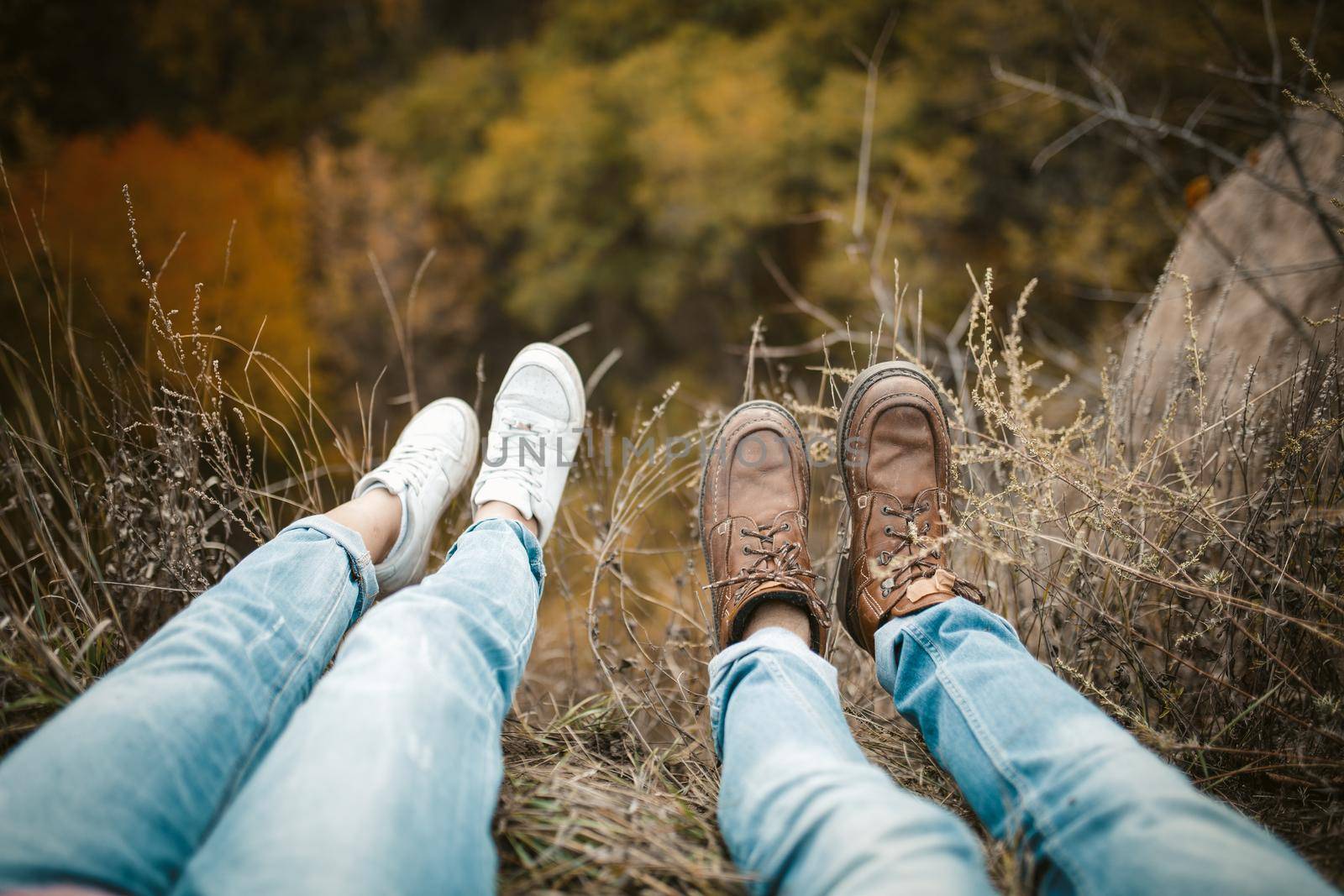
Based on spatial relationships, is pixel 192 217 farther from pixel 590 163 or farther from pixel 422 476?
pixel 422 476

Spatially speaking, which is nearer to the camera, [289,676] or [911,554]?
[289,676]

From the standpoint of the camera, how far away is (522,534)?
3.79ft

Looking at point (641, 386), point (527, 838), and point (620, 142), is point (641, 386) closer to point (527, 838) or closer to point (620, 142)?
point (620, 142)

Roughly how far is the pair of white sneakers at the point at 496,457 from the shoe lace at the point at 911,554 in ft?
2.13

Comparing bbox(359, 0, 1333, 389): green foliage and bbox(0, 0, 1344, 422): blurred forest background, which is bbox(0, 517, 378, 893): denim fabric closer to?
bbox(359, 0, 1333, 389): green foliage

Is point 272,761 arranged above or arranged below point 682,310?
above

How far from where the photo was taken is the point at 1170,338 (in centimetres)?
207

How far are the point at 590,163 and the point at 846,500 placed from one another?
8001 millimetres

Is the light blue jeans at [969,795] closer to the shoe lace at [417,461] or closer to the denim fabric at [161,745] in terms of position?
the denim fabric at [161,745]

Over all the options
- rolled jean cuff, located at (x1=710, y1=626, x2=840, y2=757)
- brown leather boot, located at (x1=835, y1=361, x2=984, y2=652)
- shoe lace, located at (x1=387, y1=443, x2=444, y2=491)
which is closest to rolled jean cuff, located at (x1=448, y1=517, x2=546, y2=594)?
shoe lace, located at (x1=387, y1=443, x2=444, y2=491)

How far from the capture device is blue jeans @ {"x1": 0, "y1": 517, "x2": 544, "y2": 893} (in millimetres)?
564

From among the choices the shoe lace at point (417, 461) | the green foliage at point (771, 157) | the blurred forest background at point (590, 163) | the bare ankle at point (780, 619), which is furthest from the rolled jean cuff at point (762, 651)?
the blurred forest background at point (590, 163)

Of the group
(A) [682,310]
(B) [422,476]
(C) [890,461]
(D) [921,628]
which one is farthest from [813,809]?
(A) [682,310]

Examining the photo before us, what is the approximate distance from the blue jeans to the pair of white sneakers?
392 mm
